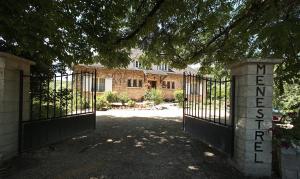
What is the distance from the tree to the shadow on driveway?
239cm

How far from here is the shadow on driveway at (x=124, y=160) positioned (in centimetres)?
482

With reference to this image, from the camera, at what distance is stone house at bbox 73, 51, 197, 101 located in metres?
26.9

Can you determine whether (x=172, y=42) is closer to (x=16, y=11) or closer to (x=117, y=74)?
(x=16, y=11)

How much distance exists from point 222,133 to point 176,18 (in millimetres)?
5084

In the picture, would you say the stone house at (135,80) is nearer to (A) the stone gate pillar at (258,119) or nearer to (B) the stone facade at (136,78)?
(B) the stone facade at (136,78)

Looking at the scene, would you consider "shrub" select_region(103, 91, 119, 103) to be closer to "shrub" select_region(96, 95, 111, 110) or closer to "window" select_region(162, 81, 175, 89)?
"shrub" select_region(96, 95, 111, 110)

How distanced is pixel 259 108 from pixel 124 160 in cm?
298

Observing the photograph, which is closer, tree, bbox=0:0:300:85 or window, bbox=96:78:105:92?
tree, bbox=0:0:300:85

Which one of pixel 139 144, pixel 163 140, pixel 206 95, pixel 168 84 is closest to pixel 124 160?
pixel 139 144

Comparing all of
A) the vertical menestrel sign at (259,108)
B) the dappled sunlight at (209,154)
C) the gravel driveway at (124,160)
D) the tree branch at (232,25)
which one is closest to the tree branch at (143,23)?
the tree branch at (232,25)

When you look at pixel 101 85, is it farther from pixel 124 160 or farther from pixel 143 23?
pixel 124 160

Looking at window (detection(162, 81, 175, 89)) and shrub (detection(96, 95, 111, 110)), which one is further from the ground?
window (detection(162, 81, 175, 89))

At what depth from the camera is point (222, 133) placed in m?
6.01

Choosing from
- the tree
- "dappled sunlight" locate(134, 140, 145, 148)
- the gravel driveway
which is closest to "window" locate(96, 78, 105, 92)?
the tree
